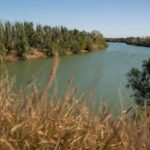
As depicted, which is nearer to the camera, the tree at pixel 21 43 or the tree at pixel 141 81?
the tree at pixel 141 81

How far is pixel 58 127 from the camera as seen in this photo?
1.92 metres

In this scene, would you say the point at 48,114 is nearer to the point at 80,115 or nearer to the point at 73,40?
the point at 80,115

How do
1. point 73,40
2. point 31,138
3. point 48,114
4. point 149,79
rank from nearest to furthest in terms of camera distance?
point 31,138 < point 48,114 < point 149,79 < point 73,40

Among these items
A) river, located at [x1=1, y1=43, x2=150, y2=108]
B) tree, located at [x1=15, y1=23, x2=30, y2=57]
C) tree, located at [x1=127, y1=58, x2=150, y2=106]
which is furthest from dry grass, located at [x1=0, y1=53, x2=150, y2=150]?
tree, located at [x1=15, y1=23, x2=30, y2=57]

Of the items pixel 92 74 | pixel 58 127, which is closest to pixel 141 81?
pixel 92 74

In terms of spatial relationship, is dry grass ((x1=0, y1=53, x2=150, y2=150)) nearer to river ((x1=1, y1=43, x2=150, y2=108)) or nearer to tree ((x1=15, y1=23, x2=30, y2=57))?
river ((x1=1, y1=43, x2=150, y2=108))

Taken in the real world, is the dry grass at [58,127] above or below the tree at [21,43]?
above

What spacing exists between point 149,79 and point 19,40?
1743 inches

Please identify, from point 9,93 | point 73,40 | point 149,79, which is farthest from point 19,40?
point 9,93

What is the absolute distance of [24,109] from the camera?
1.86m

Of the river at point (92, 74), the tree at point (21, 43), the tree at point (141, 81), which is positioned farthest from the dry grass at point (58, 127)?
the tree at point (21, 43)

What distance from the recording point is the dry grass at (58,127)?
175cm

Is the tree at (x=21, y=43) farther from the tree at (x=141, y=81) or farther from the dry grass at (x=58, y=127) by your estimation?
the dry grass at (x=58, y=127)

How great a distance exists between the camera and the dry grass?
5.73ft
